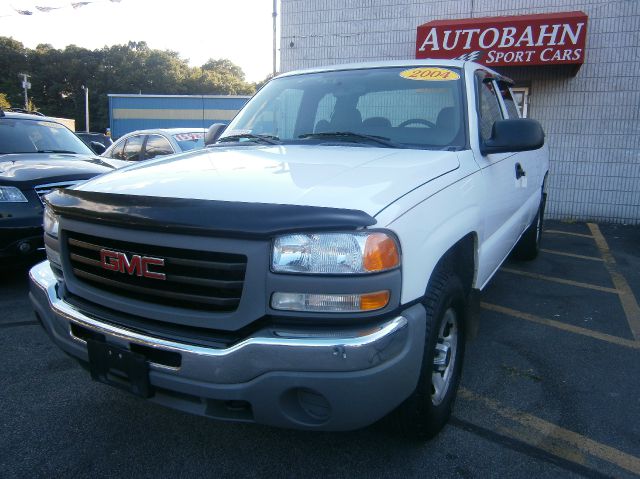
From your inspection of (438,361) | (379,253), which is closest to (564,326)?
(438,361)

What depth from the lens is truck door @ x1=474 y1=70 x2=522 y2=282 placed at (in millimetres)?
3074

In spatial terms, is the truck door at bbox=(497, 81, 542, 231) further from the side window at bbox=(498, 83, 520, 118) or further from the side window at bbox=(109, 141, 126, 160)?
the side window at bbox=(109, 141, 126, 160)

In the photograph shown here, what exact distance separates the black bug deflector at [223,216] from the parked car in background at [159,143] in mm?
5885

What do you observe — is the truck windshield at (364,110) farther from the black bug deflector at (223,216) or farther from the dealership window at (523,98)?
the dealership window at (523,98)

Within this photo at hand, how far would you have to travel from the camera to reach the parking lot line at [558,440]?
2.36 m

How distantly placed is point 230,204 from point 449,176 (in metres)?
1.11

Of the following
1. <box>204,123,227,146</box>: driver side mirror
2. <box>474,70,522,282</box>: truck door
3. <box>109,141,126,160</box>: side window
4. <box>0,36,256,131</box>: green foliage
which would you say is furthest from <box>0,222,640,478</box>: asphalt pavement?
<box>0,36,256,131</box>: green foliage

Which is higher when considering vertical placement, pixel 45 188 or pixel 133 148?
pixel 133 148

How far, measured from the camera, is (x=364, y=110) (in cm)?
326

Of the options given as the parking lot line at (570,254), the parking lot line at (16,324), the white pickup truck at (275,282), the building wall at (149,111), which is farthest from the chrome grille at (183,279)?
the building wall at (149,111)

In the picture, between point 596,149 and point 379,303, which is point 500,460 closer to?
point 379,303

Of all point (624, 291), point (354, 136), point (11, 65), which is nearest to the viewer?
point (354, 136)

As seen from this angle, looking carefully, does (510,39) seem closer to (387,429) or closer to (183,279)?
(387,429)

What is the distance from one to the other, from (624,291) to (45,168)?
18.6ft
